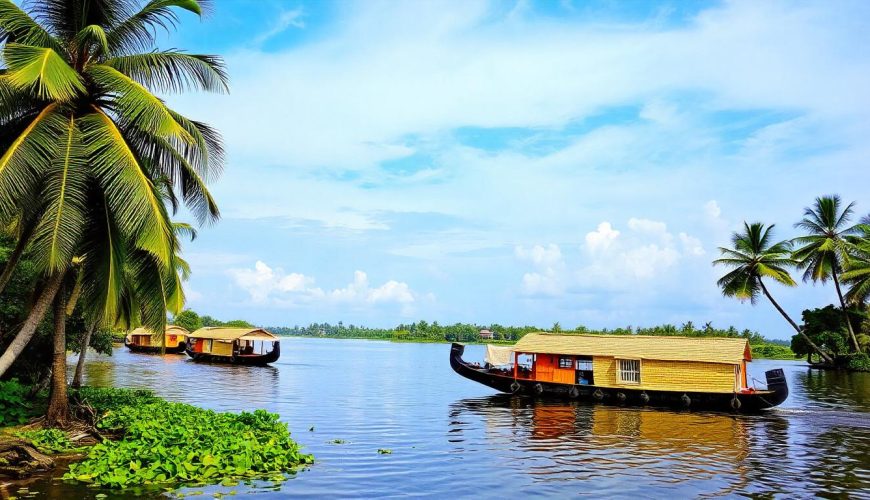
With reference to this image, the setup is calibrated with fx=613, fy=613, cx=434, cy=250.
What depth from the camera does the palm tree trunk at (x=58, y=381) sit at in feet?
46.6

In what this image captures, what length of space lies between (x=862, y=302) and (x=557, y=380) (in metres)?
38.0

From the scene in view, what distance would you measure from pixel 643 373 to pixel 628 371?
2.19 ft

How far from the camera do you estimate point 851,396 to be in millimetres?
32938

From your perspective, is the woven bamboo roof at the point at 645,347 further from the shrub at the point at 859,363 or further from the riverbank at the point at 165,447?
the shrub at the point at 859,363

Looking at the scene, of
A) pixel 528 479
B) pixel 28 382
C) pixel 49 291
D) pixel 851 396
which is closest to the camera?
pixel 49 291

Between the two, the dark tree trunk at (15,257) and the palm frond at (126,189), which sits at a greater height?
the palm frond at (126,189)

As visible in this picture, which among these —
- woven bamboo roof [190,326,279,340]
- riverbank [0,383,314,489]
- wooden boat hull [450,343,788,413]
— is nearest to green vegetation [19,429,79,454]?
riverbank [0,383,314,489]

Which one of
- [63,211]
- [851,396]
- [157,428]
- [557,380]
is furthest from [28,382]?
[851,396]

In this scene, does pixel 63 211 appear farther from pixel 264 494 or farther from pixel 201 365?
pixel 201 365

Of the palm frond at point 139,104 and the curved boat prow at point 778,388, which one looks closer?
the palm frond at point 139,104

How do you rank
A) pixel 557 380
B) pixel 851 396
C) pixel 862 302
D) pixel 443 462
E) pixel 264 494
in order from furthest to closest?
pixel 862 302, pixel 851 396, pixel 557 380, pixel 443 462, pixel 264 494

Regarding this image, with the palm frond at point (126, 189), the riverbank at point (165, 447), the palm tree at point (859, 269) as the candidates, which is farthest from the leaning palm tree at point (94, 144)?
the palm tree at point (859, 269)

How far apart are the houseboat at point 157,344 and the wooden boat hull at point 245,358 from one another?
29.2 feet

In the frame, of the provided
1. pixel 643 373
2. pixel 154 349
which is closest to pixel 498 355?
pixel 643 373
